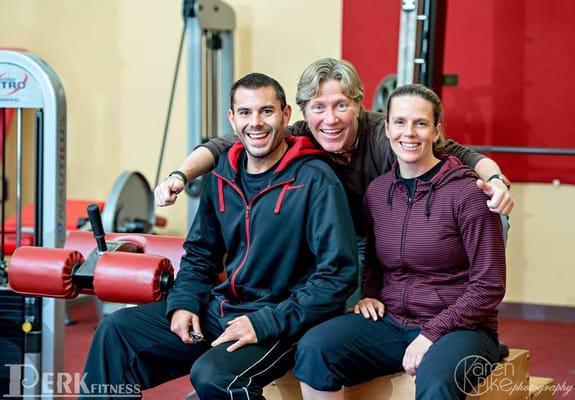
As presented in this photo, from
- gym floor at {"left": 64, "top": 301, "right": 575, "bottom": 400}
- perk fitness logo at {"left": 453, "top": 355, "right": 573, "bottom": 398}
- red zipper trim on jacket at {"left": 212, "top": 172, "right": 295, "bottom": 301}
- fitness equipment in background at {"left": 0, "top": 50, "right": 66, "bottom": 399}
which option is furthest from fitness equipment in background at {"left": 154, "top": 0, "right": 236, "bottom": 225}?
perk fitness logo at {"left": 453, "top": 355, "right": 573, "bottom": 398}

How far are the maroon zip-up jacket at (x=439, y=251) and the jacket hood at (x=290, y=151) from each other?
24 centimetres

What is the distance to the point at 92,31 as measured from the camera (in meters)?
6.33

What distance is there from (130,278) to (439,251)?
3.05ft

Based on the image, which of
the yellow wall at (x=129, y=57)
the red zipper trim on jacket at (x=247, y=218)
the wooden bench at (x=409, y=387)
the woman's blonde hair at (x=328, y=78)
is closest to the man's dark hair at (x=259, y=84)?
the woman's blonde hair at (x=328, y=78)

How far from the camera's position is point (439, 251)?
2678mm

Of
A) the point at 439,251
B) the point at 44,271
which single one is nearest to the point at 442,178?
the point at 439,251

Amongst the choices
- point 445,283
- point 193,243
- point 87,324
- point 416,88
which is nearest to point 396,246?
point 445,283

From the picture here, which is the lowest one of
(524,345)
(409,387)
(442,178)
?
(524,345)

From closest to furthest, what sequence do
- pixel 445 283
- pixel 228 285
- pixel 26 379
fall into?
1. pixel 445 283
2. pixel 228 285
3. pixel 26 379

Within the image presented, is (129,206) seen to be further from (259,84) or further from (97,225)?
(259,84)

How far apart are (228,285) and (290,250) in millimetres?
235

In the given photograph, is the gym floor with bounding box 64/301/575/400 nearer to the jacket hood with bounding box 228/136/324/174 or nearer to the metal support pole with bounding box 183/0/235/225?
the metal support pole with bounding box 183/0/235/225

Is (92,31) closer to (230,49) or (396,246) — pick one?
(230,49)

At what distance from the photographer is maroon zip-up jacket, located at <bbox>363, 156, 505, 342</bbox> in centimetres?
261
